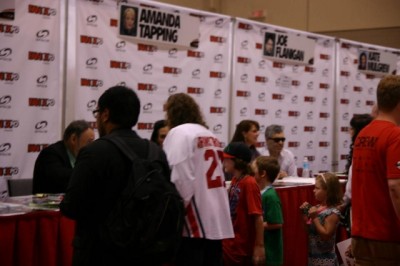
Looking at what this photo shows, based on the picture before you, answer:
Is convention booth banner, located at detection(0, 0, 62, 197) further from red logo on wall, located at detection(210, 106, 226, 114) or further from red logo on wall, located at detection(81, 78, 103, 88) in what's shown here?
red logo on wall, located at detection(210, 106, 226, 114)

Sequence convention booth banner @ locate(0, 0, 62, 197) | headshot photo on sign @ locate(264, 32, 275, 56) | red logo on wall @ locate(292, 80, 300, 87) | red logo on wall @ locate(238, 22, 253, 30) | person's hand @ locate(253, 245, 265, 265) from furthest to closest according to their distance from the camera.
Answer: red logo on wall @ locate(292, 80, 300, 87), headshot photo on sign @ locate(264, 32, 275, 56), red logo on wall @ locate(238, 22, 253, 30), convention booth banner @ locate(0, 0, 62, 197), person's hand @ locate(253, 245, 265, 265)

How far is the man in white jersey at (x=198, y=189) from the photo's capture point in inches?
133

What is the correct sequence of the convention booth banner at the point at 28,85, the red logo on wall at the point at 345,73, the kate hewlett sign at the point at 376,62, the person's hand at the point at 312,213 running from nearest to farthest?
the person's hand at the point at 312,213 < the convention booth banner at the point at 28,85 < the red logo on wall at the point at 345,73 < the kate hewlett sign at the point at 376,62

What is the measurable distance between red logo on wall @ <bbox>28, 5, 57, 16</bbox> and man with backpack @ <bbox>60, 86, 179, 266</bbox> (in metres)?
3.55

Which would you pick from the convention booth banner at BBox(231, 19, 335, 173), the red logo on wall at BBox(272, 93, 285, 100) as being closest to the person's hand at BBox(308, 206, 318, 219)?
the convention booth banner at BBox(231, 19, 335, 173)

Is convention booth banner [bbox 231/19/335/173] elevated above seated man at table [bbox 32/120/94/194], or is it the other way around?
convention booth banner [bbox 231/19/335/173]

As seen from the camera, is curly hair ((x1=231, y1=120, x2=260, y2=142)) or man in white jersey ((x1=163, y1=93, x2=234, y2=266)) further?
curly hair ((x1=231, y1=120, x2=260, y2=142))

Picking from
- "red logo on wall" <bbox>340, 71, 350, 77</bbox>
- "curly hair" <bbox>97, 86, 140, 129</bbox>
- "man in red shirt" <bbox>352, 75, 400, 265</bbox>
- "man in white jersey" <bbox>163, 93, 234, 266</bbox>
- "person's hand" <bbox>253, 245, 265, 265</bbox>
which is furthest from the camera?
"red logo on wall" <bbox>340, 71, 350, 77</bbox>

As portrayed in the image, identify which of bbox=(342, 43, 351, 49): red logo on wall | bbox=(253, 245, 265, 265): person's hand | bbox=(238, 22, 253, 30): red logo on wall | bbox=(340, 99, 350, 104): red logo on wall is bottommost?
bbox=(253, 245, 265, 265): person's hand

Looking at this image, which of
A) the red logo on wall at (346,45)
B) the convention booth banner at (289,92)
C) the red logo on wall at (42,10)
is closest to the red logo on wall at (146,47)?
the red logo on wall at (42,10)

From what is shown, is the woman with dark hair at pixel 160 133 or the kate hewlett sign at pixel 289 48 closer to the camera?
the woman with dark hair at pixel 160 133

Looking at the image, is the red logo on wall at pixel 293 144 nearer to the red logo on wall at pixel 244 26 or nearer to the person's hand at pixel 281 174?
the red logo on wall at pixel 244 26

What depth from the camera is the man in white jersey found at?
11.1ft

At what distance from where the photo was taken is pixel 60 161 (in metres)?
5.12
